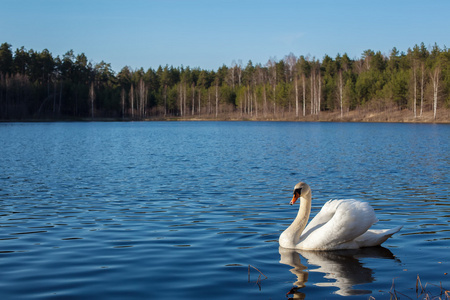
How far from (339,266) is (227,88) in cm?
15791

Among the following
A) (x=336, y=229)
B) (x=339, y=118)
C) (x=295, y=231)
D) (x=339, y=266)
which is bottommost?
(x=339, y=266)

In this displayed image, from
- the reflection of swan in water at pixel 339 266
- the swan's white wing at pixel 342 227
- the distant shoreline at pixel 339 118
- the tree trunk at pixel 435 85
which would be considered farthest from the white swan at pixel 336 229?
the tree trunk at pixel 435 85

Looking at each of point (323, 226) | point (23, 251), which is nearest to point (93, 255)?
point (23, 251)

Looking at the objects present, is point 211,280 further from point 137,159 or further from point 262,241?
point 137,159

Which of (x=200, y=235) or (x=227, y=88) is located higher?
(x=227, y=88)

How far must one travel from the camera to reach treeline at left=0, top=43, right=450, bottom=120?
11569cm

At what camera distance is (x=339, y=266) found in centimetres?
898

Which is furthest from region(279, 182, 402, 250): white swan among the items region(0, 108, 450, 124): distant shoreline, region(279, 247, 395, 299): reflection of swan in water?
region(0, 108, 450, 124): distant shoreline

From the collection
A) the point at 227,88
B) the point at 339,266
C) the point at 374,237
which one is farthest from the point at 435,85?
the point at 339,266

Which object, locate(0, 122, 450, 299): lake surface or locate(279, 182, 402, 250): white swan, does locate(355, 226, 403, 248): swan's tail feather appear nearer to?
locate(279, 182, 402, 250): white swan

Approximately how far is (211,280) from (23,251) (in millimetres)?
4102

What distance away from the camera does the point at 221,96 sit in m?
164

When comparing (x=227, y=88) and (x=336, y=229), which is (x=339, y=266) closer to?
(x=336, y=229)

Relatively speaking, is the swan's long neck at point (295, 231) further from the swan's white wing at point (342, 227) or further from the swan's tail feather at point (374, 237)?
the swan's tail feather at point (374, 237)
